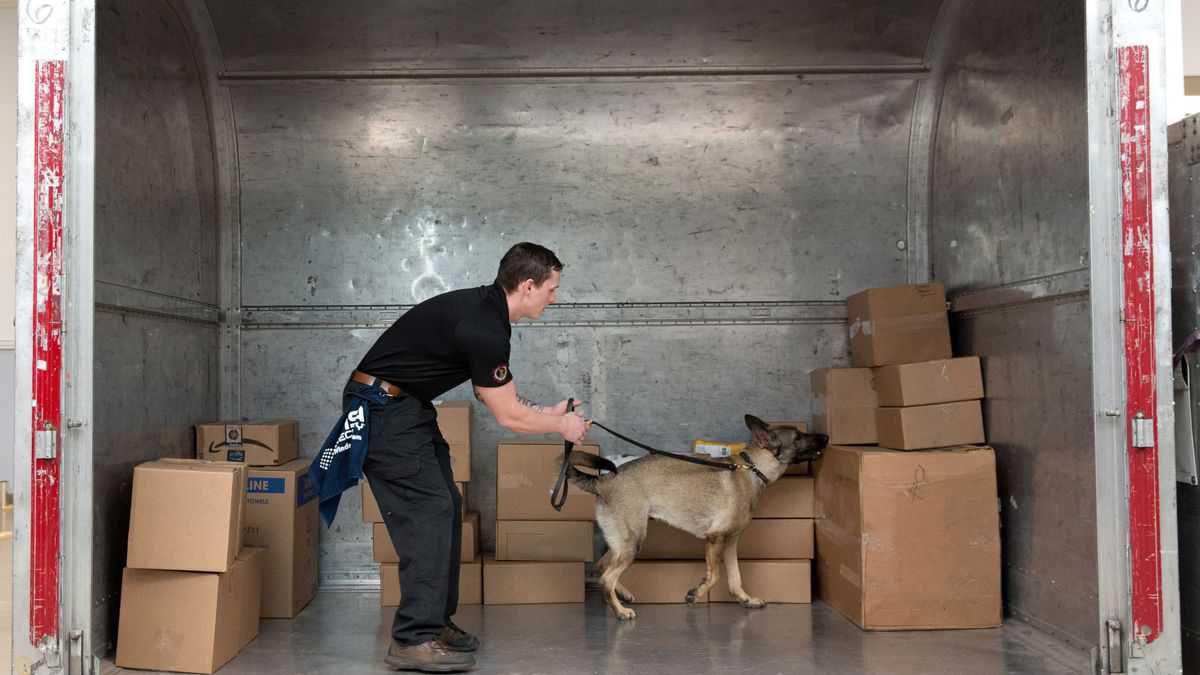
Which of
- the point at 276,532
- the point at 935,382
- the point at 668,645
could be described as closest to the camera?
the point at 668,645

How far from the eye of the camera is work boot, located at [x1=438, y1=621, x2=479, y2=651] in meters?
4.28

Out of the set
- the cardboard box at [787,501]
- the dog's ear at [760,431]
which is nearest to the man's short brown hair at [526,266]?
the dog's ear at [760,431]

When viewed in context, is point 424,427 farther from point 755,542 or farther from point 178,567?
point 755,542

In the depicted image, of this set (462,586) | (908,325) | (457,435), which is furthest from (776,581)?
(457,435)

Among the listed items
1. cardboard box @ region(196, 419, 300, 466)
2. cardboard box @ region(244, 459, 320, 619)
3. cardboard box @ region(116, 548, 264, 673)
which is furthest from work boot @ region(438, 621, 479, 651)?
cardboard box @ region(196, 419, 300, 466)

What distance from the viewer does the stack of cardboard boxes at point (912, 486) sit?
474cm

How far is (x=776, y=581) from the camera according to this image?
5469 mm

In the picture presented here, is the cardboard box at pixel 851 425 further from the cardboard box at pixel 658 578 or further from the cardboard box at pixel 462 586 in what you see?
the cardboard box at pixel 462 586

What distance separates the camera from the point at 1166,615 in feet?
11.3

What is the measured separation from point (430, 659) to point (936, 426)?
2671 mm

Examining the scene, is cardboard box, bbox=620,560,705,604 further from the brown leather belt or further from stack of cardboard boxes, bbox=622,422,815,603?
the brown leather belt

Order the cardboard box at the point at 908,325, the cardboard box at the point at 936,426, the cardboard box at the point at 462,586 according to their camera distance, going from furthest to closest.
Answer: the cardboard box at the point at 462,586 < the cardboard box at the point at 908,325 < the cardboard box at the point at 936,426

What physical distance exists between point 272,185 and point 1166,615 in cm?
508

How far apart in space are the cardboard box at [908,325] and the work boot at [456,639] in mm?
2553
